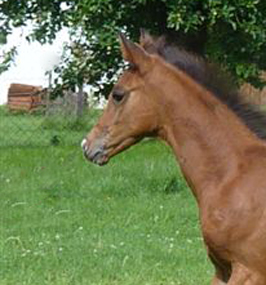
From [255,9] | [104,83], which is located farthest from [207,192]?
[104,83]

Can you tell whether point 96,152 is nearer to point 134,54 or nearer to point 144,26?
point 134,54

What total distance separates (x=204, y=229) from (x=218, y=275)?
0.33m

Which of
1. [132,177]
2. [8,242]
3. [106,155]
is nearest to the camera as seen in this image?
[106,155]

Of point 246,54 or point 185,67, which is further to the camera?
point 246,54

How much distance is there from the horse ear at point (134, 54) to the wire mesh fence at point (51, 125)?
375 inches

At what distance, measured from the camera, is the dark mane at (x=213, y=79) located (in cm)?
557

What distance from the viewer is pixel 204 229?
17.6ft

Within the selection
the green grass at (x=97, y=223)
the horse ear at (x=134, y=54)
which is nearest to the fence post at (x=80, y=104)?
the green grass at (x=97, y=223)

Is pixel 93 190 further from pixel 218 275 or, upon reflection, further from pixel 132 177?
pixel 218 275

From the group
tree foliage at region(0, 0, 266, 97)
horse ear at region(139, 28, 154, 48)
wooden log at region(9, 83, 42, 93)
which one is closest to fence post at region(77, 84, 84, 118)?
tree foliage at region(0, 0, 266, 97)

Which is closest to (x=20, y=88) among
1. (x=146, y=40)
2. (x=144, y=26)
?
(x=144, y=26)

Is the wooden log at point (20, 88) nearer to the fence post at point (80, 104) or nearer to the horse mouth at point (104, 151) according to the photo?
the fence post at point (80, 104)

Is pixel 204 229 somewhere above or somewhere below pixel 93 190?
above

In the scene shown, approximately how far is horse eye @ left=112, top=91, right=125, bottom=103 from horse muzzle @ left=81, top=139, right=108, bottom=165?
0.25m
